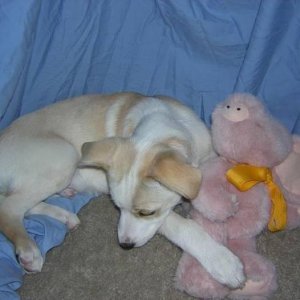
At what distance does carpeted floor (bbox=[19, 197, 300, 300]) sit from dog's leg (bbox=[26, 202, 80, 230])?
61mm

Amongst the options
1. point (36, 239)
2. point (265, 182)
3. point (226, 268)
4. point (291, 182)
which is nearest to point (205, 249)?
point (226, 268)

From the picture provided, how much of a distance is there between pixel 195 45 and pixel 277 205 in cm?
121

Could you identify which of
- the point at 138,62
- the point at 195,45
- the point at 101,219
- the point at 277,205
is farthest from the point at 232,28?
the point at 101,219

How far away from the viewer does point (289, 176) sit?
2768 mm

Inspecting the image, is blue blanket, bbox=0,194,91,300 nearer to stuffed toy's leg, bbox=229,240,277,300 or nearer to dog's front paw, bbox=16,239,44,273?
dog's front paw, bbox=16,239,44,273

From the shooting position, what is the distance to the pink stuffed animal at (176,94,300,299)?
8.00 feet

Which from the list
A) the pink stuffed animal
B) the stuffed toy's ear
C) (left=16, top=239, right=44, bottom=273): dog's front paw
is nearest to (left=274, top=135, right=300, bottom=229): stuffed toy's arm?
the stuffed toy's ear

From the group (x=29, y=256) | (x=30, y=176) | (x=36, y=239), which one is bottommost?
(x=36, y=239)

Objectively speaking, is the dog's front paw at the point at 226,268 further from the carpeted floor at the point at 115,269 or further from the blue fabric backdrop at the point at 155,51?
the blue fabric backdrop at the point at 155,51

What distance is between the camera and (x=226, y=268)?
235cm

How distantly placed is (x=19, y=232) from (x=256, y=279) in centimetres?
131

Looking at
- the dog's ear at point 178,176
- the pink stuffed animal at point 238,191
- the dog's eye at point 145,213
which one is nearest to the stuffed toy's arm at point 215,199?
the pink stuffed animal at point 238,191

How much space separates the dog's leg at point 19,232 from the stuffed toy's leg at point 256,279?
3.54ft

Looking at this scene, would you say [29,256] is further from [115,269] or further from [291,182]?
[291,182]
